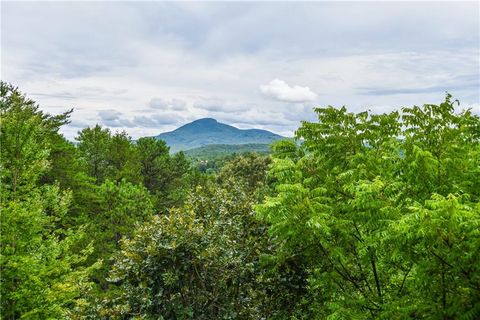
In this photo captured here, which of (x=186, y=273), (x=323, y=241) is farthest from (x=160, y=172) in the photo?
(x=323, y=241)

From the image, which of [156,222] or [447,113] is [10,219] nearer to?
[156,222]

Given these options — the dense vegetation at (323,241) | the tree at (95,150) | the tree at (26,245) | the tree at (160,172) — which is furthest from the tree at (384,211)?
the tree at (160,172)

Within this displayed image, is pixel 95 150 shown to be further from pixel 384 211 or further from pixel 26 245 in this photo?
pixel 384 211

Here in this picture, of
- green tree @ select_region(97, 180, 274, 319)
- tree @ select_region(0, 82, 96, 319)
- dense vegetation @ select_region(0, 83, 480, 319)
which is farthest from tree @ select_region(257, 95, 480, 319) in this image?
tree @ select_region(0, 82, 96, 319)

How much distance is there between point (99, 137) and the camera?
3528cm

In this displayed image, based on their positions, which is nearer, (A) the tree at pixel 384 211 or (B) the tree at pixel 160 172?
(A) the tree at pixel 384 211

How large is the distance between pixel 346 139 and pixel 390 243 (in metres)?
3.11

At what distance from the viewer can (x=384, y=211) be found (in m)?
6.23

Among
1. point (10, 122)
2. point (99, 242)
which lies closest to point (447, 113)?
point (10, 122)

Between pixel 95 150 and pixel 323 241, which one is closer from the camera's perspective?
pixel 323 241

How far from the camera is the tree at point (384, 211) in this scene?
16.7 ft

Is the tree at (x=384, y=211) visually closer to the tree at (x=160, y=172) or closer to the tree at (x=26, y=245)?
the tree at (x=26, y=245)

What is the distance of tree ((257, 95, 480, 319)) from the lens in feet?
16.7

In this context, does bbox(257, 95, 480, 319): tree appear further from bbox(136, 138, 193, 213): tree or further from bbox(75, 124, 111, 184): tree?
bbox(136, 138, 193, 213): tree
